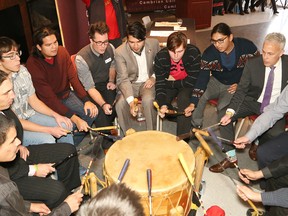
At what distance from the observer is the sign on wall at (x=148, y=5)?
28.5 feet

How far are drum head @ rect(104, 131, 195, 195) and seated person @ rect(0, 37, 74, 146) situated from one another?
2.30ft

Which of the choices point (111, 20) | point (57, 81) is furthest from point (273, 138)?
point (111, 20)

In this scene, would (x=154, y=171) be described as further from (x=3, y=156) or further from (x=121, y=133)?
(x=121, y=133)

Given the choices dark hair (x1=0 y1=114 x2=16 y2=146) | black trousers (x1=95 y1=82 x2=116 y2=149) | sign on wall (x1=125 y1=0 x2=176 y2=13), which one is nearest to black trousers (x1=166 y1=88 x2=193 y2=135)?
black trousers (x1=95 y1=82 x2=116 y2=149)

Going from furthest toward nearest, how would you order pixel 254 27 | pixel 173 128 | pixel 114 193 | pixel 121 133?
pixel 254 27, pixel 173 128, pixel 121 133, pixel 114 193

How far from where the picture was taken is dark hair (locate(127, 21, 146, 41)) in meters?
3.10

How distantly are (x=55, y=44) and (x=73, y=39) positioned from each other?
199 centimetres

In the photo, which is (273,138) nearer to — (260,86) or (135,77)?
(260,86)

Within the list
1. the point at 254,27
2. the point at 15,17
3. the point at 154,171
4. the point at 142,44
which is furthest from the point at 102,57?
the point at 254,27

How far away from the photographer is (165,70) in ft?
10.9

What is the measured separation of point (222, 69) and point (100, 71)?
49.1 inches

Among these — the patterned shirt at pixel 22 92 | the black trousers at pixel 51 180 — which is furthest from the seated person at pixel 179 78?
the patterned shirt at pixel 22 92

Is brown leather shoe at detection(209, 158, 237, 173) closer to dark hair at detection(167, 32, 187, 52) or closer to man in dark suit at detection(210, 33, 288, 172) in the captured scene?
man in dark suit at detection(210, 33, 288, 172)

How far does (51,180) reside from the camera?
2387 millimetres
